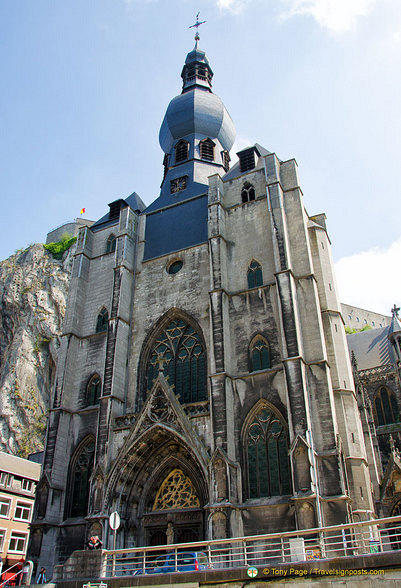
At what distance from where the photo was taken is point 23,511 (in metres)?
27.8

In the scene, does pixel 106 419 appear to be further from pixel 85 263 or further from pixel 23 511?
pixel 23 511

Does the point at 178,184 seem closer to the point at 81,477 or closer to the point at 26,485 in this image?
the point at 81,477

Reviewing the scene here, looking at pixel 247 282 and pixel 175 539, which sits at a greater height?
pixel 247 282

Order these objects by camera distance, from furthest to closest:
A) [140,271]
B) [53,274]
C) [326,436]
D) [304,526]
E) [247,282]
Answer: [53,274]
[140,271]
[247,282]
[326,436]
[304,526]

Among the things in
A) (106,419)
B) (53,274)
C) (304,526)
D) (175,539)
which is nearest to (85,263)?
(106,419)

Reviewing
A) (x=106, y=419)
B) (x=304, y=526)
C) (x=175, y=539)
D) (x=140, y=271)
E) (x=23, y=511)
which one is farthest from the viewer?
(x=23, y=511)

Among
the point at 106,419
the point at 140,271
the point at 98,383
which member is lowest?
the point at 106,419

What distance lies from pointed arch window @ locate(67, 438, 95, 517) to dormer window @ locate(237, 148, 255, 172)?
558 inches

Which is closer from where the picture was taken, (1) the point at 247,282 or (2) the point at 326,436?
(2) the point at 326,436

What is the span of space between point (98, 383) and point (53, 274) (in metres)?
26.7

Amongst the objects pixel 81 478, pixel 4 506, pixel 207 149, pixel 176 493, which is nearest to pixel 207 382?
pixel 176 493

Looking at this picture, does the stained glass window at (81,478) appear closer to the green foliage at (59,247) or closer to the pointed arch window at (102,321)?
the pointed arch window at (102,321)

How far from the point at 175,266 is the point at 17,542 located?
17520 millimetres

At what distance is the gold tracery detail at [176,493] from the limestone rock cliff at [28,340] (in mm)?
20505
